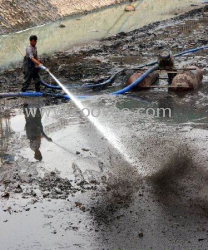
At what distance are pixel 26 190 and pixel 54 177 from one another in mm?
561

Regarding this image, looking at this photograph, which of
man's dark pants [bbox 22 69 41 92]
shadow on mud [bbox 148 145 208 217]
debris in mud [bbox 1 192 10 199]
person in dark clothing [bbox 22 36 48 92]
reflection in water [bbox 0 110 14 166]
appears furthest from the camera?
man's dark pants [bbox 22 69 41 92]

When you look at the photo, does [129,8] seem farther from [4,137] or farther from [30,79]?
[4,137]

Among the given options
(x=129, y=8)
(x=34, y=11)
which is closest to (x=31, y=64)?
A: (x=34, y=11)

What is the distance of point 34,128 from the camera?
32.0 ft

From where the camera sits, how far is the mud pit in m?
6.03

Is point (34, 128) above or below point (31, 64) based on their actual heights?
below

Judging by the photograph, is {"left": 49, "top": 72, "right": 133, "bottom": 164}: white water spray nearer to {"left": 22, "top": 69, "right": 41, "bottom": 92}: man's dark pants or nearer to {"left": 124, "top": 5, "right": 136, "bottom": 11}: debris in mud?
{"left": 22, "top": 69, "right": 41, "bottom": 92}: man's dark pants

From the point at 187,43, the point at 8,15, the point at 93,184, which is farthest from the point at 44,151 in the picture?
the point at 8,15

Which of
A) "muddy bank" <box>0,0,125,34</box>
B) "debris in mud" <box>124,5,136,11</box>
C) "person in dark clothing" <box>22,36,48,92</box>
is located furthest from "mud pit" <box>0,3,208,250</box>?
"debris in mud" <box>124,5,136,11</box>

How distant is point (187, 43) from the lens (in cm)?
1777

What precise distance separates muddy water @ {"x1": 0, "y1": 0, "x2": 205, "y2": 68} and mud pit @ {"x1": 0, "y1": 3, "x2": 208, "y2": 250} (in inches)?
268

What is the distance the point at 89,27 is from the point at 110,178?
1779 centimetres

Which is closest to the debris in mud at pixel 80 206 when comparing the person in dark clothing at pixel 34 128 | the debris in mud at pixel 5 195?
the debris in mud at pixel 5 195

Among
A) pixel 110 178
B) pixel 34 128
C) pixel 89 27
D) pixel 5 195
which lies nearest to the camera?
pixel 5 195
